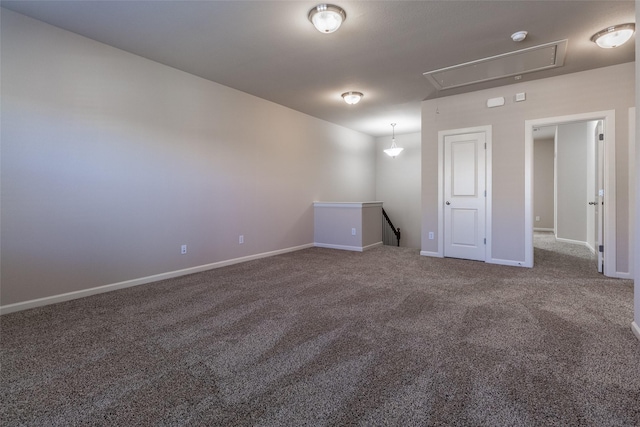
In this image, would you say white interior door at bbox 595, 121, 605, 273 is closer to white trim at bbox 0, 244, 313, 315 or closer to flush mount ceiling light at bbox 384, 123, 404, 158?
flush mount ceiling light at bbox 384, 123, 404, 158

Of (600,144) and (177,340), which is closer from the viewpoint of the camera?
(177,340)

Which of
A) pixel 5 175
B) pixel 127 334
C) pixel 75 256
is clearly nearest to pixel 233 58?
pixel 5 175

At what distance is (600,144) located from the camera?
3.88 m

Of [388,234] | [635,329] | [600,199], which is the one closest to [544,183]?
[388,234]

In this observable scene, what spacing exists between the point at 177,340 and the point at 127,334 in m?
0.43

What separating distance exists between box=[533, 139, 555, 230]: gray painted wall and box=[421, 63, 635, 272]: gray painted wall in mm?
5731

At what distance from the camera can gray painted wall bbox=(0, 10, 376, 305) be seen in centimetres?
271

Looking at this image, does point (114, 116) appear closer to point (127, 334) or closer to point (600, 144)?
point (127, 334)

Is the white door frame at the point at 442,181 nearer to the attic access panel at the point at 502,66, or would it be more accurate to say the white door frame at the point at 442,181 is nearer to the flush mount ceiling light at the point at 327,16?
the attic access panel at the point at 502,66

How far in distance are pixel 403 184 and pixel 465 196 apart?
299cm

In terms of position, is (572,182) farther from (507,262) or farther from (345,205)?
(345,205)

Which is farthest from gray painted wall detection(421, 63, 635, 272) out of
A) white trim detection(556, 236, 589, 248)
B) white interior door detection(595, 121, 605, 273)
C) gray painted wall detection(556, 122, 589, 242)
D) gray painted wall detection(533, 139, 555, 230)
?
gray painted wall detection(533, 139, 555, 230)

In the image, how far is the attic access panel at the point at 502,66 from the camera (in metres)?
3.30

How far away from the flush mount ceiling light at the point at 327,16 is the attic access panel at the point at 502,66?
5.76 ft
